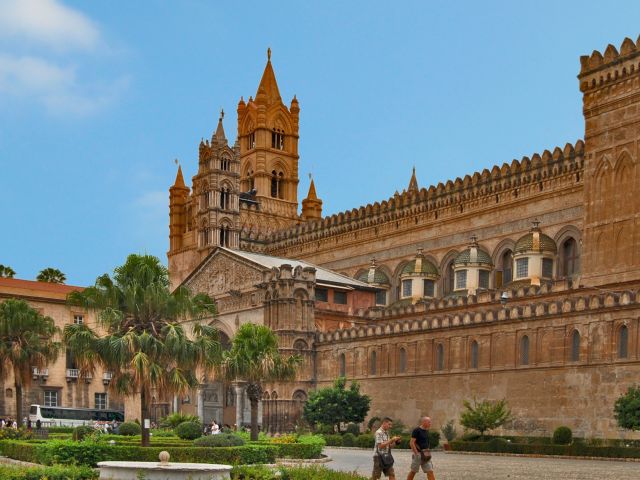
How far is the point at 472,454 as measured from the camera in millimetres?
48375

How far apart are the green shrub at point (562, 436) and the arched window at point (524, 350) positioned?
6.21 m

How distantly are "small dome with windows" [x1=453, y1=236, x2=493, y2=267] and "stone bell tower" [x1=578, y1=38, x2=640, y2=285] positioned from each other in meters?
12.0

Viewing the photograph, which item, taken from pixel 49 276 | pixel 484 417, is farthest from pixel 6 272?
pixel 484 417

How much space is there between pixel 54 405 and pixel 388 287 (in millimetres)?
27802

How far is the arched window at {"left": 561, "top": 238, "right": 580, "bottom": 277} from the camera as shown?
6481 centimetres

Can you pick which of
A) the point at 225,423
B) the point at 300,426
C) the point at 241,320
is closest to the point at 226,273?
the point at 241,320

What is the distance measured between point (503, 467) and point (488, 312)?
813 inches

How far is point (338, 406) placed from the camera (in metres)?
60.8

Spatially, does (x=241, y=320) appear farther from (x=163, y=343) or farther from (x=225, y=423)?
(x=163, y=343)

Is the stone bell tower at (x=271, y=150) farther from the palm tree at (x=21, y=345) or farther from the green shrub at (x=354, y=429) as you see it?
the palm tree at (x=21, y=345)

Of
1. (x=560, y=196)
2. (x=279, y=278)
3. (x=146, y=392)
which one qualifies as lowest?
(x=146, y=392)

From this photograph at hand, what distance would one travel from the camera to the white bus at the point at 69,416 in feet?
240

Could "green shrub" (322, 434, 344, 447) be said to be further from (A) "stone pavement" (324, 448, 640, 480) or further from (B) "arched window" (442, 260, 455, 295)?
(B) "arched window" (442, 260, 455, 295)

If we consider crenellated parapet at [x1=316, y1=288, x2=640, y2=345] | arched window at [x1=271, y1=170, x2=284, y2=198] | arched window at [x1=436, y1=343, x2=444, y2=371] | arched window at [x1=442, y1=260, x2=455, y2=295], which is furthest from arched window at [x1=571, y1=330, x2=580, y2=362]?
arched window at [x1=271, y1=170, x2=284, y2=198]
